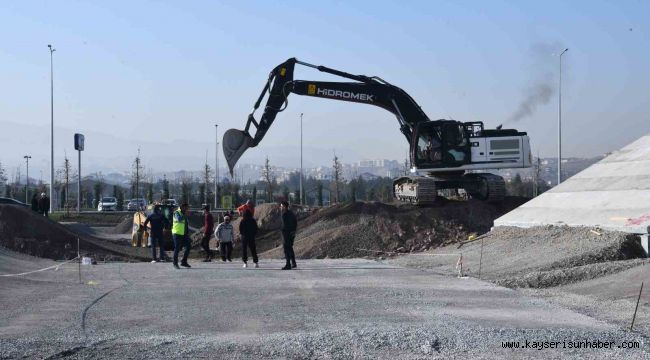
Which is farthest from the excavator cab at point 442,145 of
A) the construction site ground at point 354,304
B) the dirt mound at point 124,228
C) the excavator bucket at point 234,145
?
the dirt mound at point 124,228

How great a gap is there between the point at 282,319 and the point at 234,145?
637 inches

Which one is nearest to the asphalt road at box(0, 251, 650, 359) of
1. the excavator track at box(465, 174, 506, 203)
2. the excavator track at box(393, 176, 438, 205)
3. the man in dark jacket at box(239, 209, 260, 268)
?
the man in dark jacket at box(239, 209, 260, 268)

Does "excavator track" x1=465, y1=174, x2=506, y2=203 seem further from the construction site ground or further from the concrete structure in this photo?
the construction site ground

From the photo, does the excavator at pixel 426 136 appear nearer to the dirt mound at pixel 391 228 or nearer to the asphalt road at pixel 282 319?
the dirt mound at pixel 391 228

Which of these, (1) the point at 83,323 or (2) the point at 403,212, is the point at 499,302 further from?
(2) the point at 403,212

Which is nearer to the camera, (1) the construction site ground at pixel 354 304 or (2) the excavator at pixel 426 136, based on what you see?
(1) the construction site ground at pixel 354 304

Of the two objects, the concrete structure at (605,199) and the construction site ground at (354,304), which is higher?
the concrete structure at (605,199)

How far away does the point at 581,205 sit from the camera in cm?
2166

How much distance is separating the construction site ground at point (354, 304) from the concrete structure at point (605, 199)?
750 mm

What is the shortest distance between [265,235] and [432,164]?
8787 mm

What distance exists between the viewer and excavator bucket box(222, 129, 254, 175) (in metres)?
26.7

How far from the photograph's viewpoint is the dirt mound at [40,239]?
1051 inches

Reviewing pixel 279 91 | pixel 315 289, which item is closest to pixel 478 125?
pixel 279 91

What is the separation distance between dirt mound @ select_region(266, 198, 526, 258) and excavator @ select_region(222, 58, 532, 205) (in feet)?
3.84
